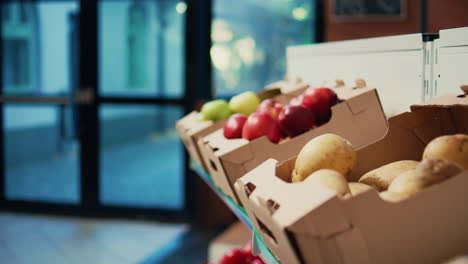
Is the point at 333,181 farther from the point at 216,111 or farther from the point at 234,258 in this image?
the point at 234,258

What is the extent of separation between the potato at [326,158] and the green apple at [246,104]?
104 cm

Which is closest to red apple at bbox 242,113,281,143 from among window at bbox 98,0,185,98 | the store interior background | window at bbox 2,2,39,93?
the store interior background

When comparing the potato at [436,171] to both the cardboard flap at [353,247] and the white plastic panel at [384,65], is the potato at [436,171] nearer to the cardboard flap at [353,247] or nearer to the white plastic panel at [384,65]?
the cardboard flap at [353,247]

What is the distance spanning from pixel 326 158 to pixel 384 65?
1.84 ft

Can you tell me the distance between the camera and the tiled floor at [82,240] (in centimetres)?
342

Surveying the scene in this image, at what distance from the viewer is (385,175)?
0.94 metres

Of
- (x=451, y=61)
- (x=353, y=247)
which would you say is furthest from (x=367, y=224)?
(x=451, y=61)

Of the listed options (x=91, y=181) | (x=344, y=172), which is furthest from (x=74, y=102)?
(x=344, y=172)

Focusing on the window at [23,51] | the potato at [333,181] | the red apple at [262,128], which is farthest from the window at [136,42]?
the potato at [333,181]

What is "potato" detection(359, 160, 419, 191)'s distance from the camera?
3.06 feet

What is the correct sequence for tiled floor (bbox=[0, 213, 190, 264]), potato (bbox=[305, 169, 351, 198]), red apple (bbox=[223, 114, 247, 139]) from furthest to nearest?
tiled floor (bbox=[0, 213, 190, 264]), red apple (bbox=[223, 114, 247, 139]), potato (bbox=[305, 169, 351, 198])

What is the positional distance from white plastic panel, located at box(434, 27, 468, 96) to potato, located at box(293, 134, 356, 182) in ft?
1.00

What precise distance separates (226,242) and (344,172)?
1.52m

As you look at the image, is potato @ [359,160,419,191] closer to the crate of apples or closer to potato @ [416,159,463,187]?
potato @ [416,159,463,187]
